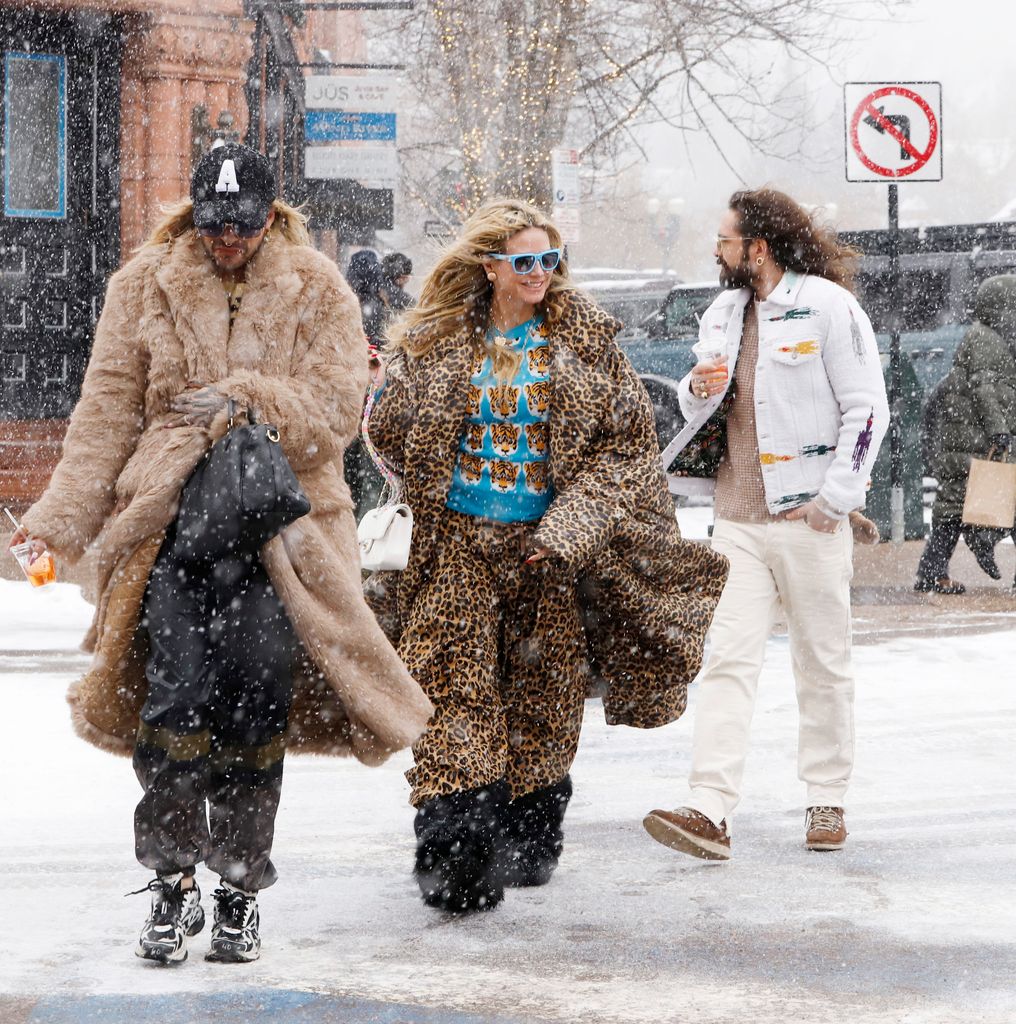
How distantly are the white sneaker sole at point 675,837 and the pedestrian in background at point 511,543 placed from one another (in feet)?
0.97

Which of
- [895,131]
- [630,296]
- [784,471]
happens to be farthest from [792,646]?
[630,296]

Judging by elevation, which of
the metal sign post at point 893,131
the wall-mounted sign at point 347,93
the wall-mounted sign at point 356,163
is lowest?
the metal sign post at point 893,131

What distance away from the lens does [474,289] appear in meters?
5.13

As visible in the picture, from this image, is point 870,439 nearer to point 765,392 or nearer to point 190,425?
point 765,392

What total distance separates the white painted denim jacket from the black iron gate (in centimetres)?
1050

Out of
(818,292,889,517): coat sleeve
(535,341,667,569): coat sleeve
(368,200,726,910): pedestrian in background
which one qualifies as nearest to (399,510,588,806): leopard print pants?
(368,200,726,910): pedestrian in background

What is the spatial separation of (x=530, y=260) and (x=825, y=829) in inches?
80.0

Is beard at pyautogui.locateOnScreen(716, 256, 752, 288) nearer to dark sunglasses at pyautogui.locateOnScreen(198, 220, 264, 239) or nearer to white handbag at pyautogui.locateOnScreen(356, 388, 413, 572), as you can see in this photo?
white handbag at pyautogui.locateOnScreen(356, 388, 413, 572)

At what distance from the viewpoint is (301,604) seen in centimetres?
438

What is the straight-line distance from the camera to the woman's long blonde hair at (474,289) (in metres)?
5.00

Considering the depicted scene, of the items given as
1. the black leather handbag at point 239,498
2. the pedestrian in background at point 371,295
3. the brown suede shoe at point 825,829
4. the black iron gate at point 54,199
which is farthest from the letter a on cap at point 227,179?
the black iron gate at point 54,199

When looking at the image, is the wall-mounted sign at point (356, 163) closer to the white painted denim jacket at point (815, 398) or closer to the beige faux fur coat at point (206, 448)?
the white painted denim jacket at point (815, 398)

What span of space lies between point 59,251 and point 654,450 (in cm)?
1116

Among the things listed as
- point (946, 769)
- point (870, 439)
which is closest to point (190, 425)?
point (870, 439)
